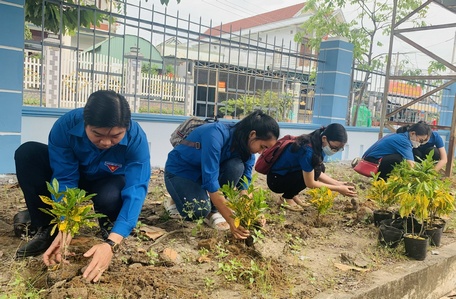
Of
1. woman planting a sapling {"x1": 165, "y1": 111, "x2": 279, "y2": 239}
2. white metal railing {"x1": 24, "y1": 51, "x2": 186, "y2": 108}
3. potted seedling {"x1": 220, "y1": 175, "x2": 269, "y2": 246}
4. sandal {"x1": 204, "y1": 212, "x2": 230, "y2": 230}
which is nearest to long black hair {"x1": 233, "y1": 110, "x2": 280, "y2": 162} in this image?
woman planting a sapling {"x1": 165, "y1": 111, "x2": 279, "y2": 239}

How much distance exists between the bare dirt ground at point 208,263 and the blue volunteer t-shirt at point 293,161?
20.1 inches

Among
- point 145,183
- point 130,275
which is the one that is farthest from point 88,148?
point 130,275

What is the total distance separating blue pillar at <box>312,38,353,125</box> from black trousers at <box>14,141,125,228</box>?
19.9 ft

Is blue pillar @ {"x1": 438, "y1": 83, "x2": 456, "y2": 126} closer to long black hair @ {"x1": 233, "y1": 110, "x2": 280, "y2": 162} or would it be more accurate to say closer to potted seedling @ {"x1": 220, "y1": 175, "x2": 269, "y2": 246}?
long black hair @ {"x1": 233, "y1": 110, "x2": 280, "y2": 162}

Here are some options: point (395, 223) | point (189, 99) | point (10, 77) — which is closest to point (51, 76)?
point (10, 77)

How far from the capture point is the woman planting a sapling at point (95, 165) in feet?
6.51

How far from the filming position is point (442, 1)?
636cm

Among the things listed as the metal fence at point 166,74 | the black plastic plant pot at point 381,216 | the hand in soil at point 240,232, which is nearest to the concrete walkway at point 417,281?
the black plastic plant pot at point 381,216

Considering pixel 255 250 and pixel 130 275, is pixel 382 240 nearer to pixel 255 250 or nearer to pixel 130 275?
pixel 255 250

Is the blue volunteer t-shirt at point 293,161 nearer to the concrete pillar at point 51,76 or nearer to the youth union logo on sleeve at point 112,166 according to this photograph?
the youth union logo on sleeve at point 112,166

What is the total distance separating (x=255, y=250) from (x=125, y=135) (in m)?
1.06

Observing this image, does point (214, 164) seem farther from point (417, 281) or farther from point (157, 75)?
point (157, 75)

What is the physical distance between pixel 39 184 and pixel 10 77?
2454mm

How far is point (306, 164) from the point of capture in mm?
3615
